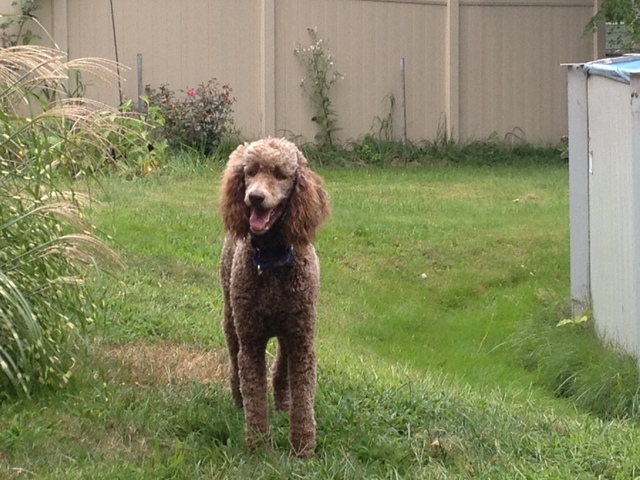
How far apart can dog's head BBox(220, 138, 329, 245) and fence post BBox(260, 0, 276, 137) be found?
1004cm

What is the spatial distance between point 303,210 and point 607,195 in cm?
311

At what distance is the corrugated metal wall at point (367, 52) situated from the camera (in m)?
14.4

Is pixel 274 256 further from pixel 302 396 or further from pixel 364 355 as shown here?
pixel 364 355

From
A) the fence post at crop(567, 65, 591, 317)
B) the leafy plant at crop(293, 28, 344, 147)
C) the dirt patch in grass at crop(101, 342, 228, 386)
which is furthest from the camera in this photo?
the leafy plant at crop(293, 28, 344, 147)

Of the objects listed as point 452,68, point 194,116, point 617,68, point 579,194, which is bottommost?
point 579,194

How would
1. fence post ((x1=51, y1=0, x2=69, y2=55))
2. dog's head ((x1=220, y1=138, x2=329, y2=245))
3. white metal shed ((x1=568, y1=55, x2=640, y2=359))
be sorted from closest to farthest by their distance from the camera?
dog's head ((x1=220, y1=138, x2=329, y2=245)) → white metal shed ((x1=568, y1=55, x2=640, y2=359)) → fence post ((x1=51, y1=0, x2=69, y2=55))

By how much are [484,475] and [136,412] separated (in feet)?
5.50

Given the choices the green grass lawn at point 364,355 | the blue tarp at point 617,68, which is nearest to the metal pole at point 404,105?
the green grass lawn at point 364,355

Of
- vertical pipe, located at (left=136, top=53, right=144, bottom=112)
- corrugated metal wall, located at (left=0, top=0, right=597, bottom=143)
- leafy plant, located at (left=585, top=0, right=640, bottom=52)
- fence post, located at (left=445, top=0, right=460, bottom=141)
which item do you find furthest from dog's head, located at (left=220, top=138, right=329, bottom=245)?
fence post, located at (left=445, top=0, right=460, bottom=141)

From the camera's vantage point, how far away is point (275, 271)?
4.92 metres

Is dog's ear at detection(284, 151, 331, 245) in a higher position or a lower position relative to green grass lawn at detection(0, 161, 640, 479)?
higher

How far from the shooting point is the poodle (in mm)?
4727

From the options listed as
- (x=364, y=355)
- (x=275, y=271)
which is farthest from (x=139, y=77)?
(x=275, y=271)

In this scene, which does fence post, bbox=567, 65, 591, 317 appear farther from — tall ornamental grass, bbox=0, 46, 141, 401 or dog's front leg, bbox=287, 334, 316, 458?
tall ornamental grass, bbox=0, 46, 141, 401
